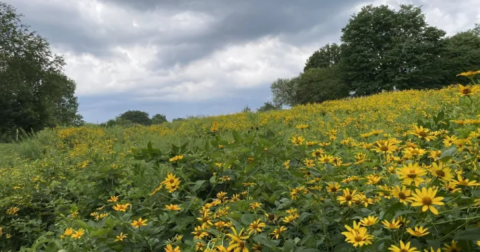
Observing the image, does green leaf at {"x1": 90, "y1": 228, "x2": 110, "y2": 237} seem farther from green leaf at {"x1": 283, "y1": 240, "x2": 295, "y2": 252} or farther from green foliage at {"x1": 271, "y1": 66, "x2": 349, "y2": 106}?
green foliage at {"x1": 271, "y1": 66, "x2": 349, "y2": 106}

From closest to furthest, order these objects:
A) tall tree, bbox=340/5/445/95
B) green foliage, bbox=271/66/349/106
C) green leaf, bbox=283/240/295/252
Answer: green leaf, bbox=283/240/295/252
tall tree, bbox=340/5/445/95
green foliage, bbox=271/66/349/106

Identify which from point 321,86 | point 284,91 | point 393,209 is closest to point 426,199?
point 393,209

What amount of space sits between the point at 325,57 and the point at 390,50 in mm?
17019

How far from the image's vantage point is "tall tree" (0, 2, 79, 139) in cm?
2305

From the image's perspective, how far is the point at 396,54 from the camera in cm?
2797

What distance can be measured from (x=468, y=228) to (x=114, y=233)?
4.08 feet

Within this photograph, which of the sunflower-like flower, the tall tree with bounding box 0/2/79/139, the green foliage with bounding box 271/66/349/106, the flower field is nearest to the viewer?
the sunflower-like flower

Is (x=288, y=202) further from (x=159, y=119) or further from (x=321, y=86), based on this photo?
(x=321, y=86)

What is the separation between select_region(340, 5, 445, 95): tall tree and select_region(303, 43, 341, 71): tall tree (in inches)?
529

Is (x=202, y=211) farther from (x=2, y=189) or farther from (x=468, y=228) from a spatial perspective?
(x=2, y=189)

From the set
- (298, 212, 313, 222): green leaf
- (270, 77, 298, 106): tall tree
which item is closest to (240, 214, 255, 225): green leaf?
(298, 212, 313, 222): green leaf

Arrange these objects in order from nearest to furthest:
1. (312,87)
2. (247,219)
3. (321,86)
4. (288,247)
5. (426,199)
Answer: (426,199)
(288,247)
(247,219)
(321,86)
(312,87)

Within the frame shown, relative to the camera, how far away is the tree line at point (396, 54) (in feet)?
90.9

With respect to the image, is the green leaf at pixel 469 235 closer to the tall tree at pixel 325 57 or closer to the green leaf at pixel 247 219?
the green leaf at pixel 247 219
